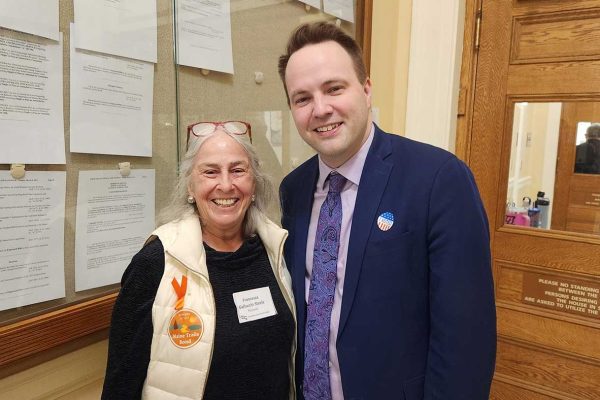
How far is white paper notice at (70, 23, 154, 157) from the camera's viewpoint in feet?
3.44

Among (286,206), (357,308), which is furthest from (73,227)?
(357,308)

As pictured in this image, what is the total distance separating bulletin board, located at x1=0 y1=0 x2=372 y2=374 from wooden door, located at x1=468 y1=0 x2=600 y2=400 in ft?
2.73

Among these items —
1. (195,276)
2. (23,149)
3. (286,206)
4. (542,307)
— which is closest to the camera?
(23,149)

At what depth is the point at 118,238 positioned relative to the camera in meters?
1.17

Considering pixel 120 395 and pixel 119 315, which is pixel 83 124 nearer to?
pixel 119 315

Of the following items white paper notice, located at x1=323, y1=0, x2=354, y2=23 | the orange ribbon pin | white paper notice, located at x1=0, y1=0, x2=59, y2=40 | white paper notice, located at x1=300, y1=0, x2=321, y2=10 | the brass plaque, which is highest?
white paper notice, located at x1=323, y1=0, x2=354, y2=23

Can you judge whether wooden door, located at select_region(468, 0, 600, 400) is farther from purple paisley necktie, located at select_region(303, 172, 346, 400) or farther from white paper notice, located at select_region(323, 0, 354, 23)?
purple paisley necktie, located at select_region(303, 172, 346, 400)

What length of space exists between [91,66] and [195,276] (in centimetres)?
58

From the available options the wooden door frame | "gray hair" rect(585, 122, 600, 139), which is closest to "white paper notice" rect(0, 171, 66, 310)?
the wooden door frame

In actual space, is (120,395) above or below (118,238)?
below

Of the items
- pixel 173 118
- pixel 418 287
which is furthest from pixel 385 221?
pixel 173 118

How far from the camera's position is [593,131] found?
1.93 meters

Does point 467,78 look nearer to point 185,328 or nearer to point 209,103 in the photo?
point 209,103

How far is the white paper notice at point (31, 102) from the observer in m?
0.91
